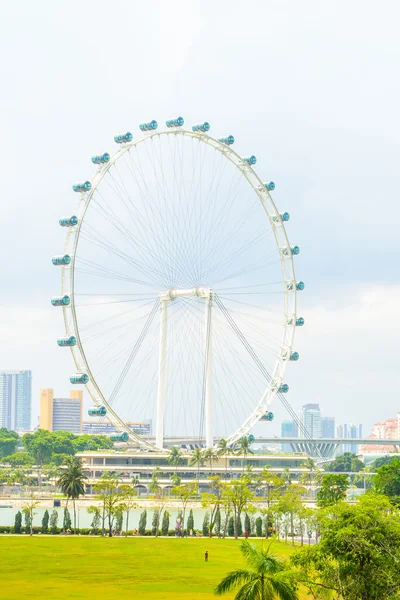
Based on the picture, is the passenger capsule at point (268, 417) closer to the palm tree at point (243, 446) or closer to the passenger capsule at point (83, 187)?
the palm tree at point (243, 446)

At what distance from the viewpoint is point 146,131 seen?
83625 mm

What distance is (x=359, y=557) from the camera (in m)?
31.6

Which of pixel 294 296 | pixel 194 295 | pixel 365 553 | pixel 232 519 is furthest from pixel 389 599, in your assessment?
pixel 294 296

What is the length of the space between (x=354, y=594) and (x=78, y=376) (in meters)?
52.3

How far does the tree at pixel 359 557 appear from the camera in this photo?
1236 inches

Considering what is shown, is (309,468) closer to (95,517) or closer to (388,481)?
(388,481)

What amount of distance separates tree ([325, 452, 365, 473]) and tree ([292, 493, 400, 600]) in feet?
525

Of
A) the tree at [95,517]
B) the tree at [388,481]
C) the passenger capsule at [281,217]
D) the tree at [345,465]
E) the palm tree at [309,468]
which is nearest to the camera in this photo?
the tree at [95,517]

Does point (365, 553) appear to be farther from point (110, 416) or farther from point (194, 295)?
point (194, 295)

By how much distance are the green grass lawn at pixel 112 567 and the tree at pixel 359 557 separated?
13698 mm

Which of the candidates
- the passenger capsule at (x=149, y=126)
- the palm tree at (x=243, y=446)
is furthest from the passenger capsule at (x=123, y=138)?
the palm tree at (x=243, y=446)

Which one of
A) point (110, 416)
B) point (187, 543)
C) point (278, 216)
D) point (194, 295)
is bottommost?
point (187, 543)

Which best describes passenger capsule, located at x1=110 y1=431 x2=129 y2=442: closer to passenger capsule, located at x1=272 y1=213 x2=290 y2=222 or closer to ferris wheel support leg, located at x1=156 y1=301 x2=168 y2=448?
ferris wheel support leg, located at x1=156 y1=301 x2=168 y2=448

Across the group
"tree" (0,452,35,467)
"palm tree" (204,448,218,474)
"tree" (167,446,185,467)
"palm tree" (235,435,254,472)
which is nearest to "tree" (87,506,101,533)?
"palm tree" (235,435,254,472)
